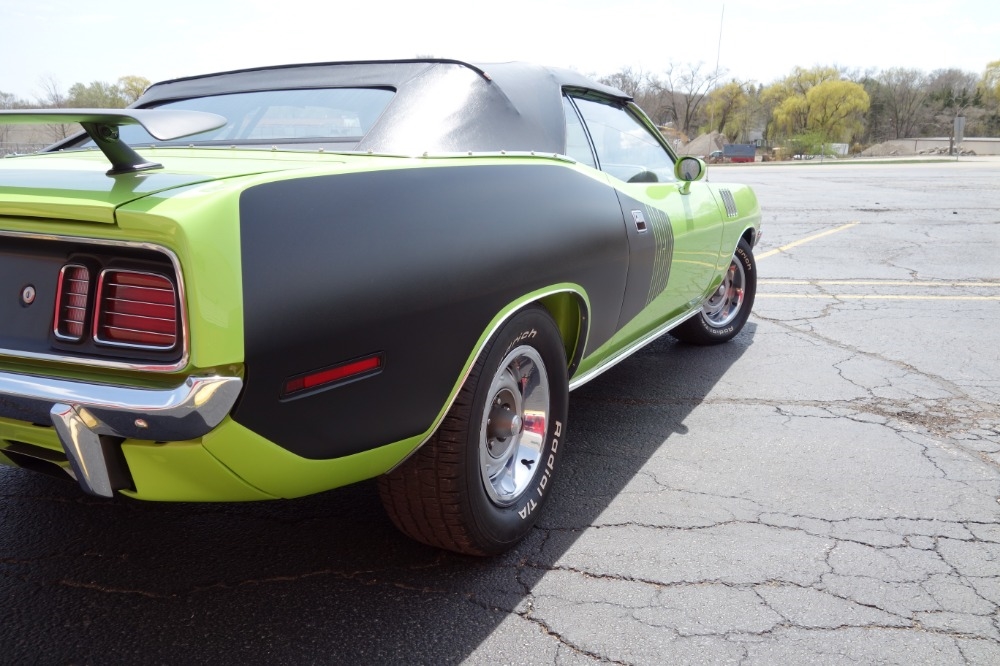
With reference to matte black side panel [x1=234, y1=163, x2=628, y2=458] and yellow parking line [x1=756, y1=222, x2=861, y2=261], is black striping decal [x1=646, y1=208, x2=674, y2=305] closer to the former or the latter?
matte black side panel [x1=234, y1=163, x2=628, y2=458]

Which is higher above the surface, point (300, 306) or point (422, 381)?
point (300, 306)

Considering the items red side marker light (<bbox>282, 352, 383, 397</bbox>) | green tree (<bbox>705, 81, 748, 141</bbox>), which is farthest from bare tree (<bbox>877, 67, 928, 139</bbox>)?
red side marker light (<bbox>282, 352, 383, 397</bbox>)

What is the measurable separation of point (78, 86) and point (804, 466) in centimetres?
5148

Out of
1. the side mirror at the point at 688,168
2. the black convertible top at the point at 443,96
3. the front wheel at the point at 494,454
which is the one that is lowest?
the front wheel at the point at 494,454

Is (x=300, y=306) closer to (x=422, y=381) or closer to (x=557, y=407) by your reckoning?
(x=422, y=381)

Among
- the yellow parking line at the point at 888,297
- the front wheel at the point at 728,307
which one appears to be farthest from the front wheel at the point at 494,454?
the yellow parking line at the point at 888,297

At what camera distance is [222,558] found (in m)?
2.56

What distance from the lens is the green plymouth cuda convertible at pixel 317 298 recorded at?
5.59ft

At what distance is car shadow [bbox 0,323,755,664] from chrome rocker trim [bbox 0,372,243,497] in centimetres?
62

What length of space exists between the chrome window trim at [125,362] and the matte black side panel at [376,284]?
12 centimetres

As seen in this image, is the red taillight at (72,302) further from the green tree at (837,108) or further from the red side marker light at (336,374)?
the green tree at (837,108)

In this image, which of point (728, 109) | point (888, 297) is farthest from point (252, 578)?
point (728, 109)

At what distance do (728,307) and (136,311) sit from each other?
430 centimetres

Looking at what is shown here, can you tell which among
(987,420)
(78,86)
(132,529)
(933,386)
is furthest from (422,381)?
(78,86)
